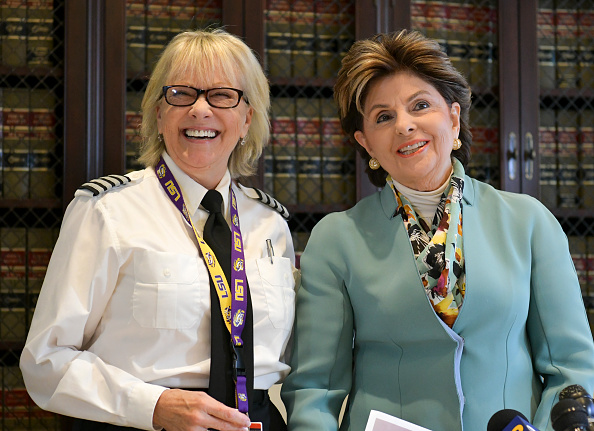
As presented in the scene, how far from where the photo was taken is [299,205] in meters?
2.61

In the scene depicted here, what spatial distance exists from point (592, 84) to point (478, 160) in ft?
1.90

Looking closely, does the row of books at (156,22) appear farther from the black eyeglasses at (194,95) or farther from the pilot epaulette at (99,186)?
the pilot epaulette at (99,186)

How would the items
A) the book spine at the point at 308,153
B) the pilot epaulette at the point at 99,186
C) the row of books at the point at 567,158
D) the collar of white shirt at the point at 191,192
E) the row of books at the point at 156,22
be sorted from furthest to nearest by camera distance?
the row of books at the point at 567,158, the book spine at the point at 308,153, the row of books at the point at 156,22, the collar of white shirt at the point at 191,192, the pilot epaulette at the point at 99,186

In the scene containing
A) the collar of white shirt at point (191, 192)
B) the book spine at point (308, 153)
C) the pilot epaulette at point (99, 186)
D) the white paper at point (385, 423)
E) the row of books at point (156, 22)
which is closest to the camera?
the white paper at point (385, 423)

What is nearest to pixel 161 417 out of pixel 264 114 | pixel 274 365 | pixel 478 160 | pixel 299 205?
pixel 274 365

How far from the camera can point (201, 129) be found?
1.78 metres

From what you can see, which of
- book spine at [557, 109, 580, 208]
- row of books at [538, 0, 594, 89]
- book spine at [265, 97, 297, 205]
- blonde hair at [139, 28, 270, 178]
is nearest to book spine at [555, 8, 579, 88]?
row of books at [538, 0, 594, 89]

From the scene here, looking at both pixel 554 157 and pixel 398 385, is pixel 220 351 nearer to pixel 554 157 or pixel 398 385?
pixel 398 385

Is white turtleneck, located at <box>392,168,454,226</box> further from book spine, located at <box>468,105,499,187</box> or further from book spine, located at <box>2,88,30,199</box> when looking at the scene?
book spine, located at <box>2,88,30,199</box>

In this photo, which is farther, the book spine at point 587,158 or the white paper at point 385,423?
the book spine at point 587,158

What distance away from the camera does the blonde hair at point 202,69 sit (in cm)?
178

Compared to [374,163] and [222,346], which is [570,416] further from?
→ [374,163]

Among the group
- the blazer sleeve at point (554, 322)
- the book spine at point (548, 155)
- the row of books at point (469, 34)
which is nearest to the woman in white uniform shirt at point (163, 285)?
the blazer sleeve at point (554, 322)

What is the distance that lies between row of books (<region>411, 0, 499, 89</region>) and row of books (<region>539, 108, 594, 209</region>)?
297mm
